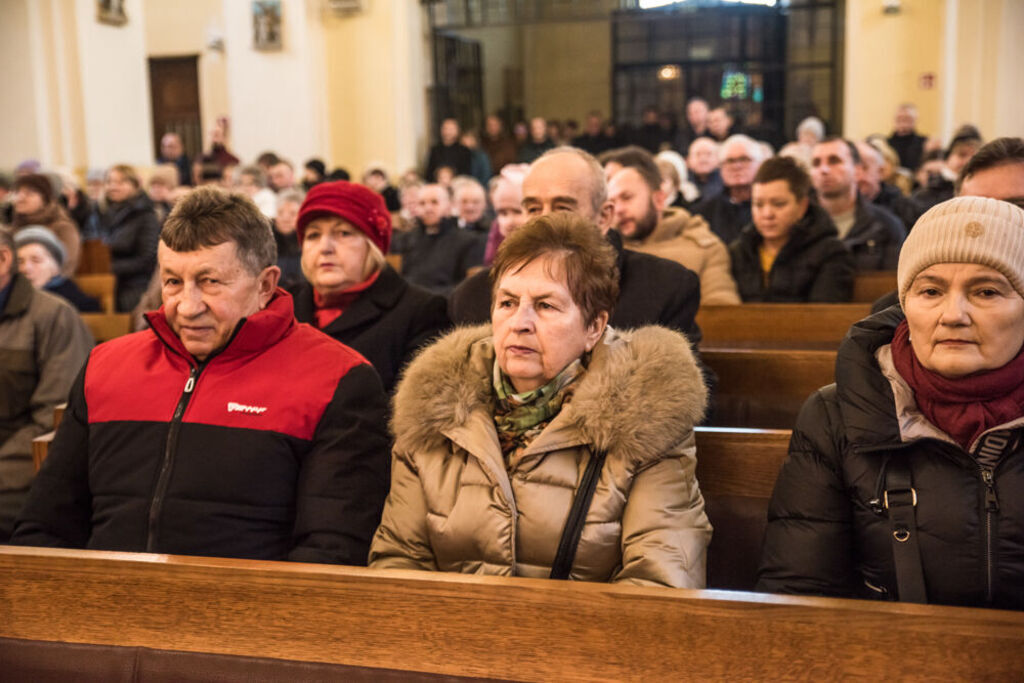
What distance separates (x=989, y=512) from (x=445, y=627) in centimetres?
93

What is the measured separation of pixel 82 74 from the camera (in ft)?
37.1

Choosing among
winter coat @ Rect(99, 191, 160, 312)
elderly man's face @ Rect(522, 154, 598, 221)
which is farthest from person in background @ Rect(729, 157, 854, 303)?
winter coat @ Rect(99, 191, 160, 312)

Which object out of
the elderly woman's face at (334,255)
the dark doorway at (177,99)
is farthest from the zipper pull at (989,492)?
the dark doorway at (177,99)

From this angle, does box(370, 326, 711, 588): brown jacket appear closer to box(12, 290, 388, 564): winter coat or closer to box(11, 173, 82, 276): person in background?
box(12, 290, 388, 564): winter coat

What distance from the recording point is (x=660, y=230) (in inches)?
171

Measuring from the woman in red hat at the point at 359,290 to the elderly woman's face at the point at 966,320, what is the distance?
1.62m

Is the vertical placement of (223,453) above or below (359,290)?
below

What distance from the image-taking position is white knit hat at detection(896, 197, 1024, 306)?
5.85 ft

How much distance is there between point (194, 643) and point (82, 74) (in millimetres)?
11066

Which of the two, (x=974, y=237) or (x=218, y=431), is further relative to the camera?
(x=218, y=431)

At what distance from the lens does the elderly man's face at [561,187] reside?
3.07 meters

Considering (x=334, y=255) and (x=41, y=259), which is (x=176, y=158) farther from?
(x=334, y=255)

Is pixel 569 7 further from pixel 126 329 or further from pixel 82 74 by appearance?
pixel 126 329

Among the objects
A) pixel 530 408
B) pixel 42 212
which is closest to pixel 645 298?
pixel 530 408
